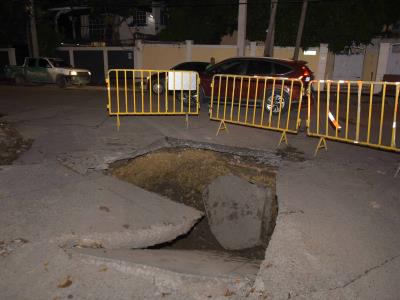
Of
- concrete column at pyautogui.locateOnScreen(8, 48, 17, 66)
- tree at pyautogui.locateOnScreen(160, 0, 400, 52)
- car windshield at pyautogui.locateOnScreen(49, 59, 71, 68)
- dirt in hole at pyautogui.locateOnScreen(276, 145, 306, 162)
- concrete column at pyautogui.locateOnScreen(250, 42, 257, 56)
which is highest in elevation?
tree at pyautogui.locateOnScreen(160, 0, 400, 52)

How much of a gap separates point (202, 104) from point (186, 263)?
31.0 ft

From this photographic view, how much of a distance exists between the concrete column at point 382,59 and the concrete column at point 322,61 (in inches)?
112

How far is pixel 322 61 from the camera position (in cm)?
2067

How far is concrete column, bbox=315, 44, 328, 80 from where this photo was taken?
20516 millimetres

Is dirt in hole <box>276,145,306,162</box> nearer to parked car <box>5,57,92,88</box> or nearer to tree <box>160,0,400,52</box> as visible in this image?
parked car <box>5,57,92,88</box>

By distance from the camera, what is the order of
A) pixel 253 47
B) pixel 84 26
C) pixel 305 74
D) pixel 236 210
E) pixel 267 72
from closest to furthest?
pixel 236 210, pixel 305 74, pixel 267 72, pixel 253 47, pixel 84 26

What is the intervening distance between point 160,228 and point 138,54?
2131cm

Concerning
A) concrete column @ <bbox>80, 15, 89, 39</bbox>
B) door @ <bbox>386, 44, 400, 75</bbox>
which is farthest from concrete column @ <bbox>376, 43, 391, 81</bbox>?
concrete column @ <bbox>80, 15, 89, 39</bbox>

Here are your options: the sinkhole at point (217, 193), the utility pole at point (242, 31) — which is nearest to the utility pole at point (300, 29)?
the utility pole at point (242, 31)

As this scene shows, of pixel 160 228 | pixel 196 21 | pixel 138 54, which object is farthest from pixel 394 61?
pixel 160 228

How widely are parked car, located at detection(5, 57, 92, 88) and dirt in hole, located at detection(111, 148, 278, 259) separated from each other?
1387cm

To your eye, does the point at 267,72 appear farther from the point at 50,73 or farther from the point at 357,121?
the point at 50,73

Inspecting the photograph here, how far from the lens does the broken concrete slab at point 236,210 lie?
472 cm

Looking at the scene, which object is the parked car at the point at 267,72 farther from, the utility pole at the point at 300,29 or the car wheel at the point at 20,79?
the car wheel at the point at 20,79
